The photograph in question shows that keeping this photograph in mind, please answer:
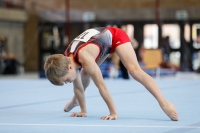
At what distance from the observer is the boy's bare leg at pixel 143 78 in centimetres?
443

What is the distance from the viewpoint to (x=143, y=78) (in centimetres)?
453

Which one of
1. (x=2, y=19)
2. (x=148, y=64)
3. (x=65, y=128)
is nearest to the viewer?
(x=65, y=128)

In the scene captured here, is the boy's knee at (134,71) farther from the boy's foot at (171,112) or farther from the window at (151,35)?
the window at (151,35)

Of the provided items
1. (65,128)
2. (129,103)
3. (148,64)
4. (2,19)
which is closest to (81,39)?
(65,128)

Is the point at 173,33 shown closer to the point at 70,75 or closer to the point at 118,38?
the point at 118,38

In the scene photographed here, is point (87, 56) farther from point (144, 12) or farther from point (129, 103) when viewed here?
point (144, 12)

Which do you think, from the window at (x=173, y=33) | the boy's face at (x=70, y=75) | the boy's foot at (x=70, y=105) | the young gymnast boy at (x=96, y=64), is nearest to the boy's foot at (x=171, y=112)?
the young gymnast boy at (x=96, y=64)

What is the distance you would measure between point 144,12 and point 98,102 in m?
15.1

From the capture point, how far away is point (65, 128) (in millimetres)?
4059

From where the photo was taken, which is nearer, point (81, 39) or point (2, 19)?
point (81, 39)

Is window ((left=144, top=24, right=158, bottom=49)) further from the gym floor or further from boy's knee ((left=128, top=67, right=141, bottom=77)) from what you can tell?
boy's knee ((left=128, top=67, right=141, bottom=77))

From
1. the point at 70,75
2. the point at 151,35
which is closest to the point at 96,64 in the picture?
the point at 70,75

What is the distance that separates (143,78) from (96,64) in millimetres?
438

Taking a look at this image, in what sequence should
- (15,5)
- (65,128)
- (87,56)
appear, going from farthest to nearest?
1. (15,5)
2. (87,56)
3. (65,128)
